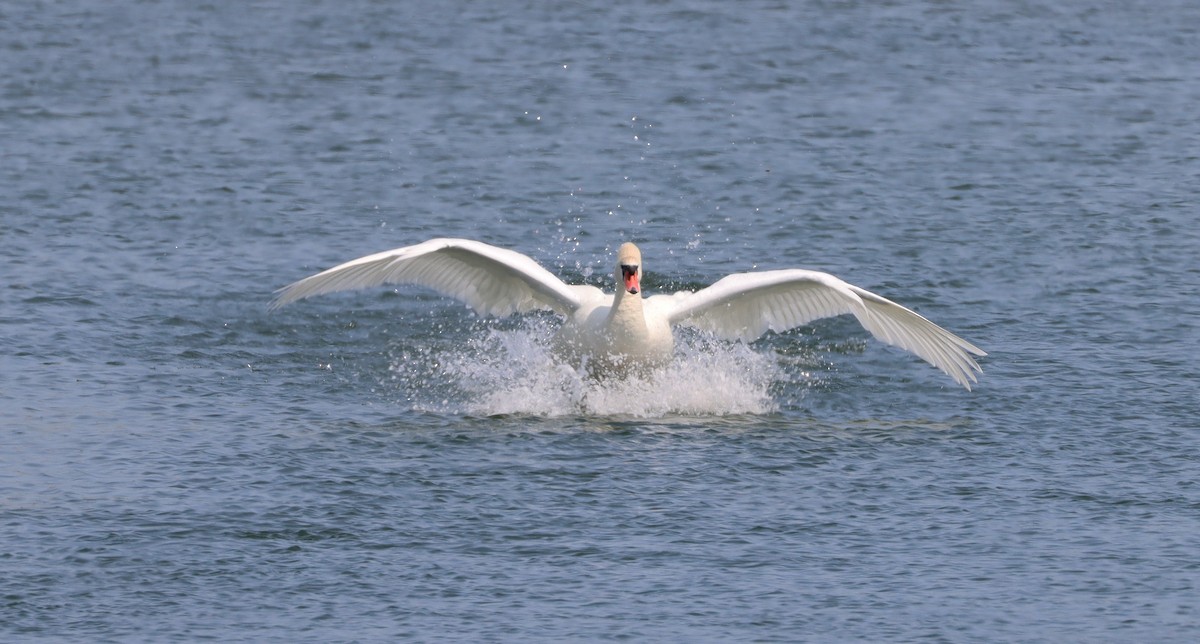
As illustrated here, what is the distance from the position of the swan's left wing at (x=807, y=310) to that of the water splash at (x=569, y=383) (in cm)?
33

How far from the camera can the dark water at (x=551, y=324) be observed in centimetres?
1007

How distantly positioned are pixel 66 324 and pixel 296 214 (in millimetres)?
3523

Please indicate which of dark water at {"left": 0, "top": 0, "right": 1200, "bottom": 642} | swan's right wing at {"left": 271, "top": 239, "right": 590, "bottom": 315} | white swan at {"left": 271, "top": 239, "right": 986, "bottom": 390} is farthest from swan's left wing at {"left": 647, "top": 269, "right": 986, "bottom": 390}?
swan's right wing at {"left": 271, "top": 239, "right": 590, "bottom": 315}

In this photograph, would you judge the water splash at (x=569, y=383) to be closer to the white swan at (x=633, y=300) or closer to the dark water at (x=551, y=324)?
the dark water at (x=551, y=324)

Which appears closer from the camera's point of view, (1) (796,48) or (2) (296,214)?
(2) (296,214)

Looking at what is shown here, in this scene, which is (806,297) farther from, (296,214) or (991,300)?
(296,214)

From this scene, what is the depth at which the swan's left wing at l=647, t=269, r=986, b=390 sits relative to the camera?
518 inches

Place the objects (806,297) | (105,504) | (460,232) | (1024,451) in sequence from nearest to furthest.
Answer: (105,504) → (1024,451) → (806,297) → (460,232)

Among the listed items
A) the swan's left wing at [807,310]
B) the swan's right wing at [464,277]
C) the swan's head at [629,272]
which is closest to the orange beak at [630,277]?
the swan's head at [629,272]

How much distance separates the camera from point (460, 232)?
1733 cm

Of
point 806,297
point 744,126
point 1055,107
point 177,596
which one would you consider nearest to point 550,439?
point 806,297

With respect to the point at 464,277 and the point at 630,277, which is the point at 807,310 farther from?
the point at 464,277

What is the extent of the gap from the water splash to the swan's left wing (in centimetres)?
33

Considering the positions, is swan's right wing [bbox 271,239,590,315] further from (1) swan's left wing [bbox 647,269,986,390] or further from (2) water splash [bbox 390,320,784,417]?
(1) swan's left wing [bbox 647,269,986,390]
